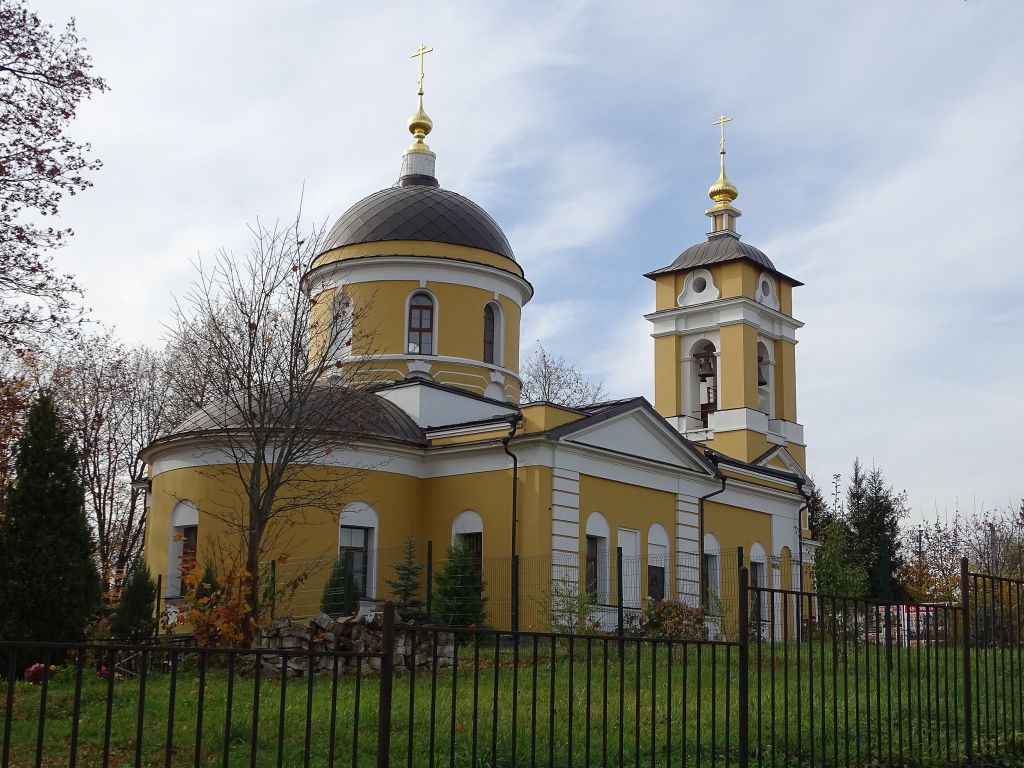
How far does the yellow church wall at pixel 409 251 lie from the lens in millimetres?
27359

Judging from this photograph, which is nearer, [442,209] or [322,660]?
[322,660]

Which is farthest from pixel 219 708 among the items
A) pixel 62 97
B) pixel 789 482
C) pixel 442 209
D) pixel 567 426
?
pixel 789 482

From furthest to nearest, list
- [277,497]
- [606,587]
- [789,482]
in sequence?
1. [789,482]
2. [606,587]
3. [277,497]

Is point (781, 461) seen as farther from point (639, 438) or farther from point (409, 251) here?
point (409, 251)

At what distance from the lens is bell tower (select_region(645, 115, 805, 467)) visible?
3194 centimetres

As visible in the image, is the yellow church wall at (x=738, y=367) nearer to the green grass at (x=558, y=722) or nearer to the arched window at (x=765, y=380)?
the arched window at (x=765, y=380)

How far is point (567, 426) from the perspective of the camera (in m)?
22.7

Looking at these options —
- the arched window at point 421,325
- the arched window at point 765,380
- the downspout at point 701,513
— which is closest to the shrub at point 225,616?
the downspout at point 701,513

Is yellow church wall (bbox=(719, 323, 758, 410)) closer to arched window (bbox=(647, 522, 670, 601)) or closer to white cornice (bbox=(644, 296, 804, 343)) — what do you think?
white cornice (bbox=(644, 296, 804, 343))

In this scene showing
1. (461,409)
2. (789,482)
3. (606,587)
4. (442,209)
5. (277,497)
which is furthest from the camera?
(789,482)

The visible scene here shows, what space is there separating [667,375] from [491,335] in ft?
23.1

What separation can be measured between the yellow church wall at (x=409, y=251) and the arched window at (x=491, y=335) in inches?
44.1

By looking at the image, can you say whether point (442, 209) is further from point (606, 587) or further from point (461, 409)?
point (606, 587)

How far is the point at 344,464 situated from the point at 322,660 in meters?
7.48
